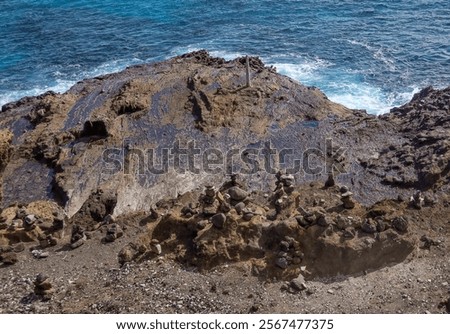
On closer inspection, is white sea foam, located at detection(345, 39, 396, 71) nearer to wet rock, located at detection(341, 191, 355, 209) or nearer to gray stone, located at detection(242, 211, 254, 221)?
wet rock, located at detection(341, 191, 355, 209)

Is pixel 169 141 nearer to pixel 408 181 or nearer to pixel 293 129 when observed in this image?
pixel 293 129

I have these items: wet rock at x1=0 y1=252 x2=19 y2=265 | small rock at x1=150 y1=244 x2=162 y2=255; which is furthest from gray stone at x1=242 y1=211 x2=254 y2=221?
wet rock at x1=0 y1=252 x2=19 y2=265

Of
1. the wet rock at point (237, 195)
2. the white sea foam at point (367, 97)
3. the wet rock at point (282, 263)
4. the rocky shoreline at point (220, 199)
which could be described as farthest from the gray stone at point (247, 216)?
the white sea foam at point (367, 97)

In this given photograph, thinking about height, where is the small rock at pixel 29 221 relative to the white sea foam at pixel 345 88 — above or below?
below

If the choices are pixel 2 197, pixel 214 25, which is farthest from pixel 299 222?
pixel 214 25

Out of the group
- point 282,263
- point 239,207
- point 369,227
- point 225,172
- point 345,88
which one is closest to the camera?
point 282,263

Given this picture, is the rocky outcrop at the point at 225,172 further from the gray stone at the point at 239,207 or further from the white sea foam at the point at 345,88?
the white sea foam at the point at 345,88

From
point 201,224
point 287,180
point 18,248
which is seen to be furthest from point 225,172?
point 18,248

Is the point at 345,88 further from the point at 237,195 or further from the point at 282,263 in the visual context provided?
the point at 282,263
